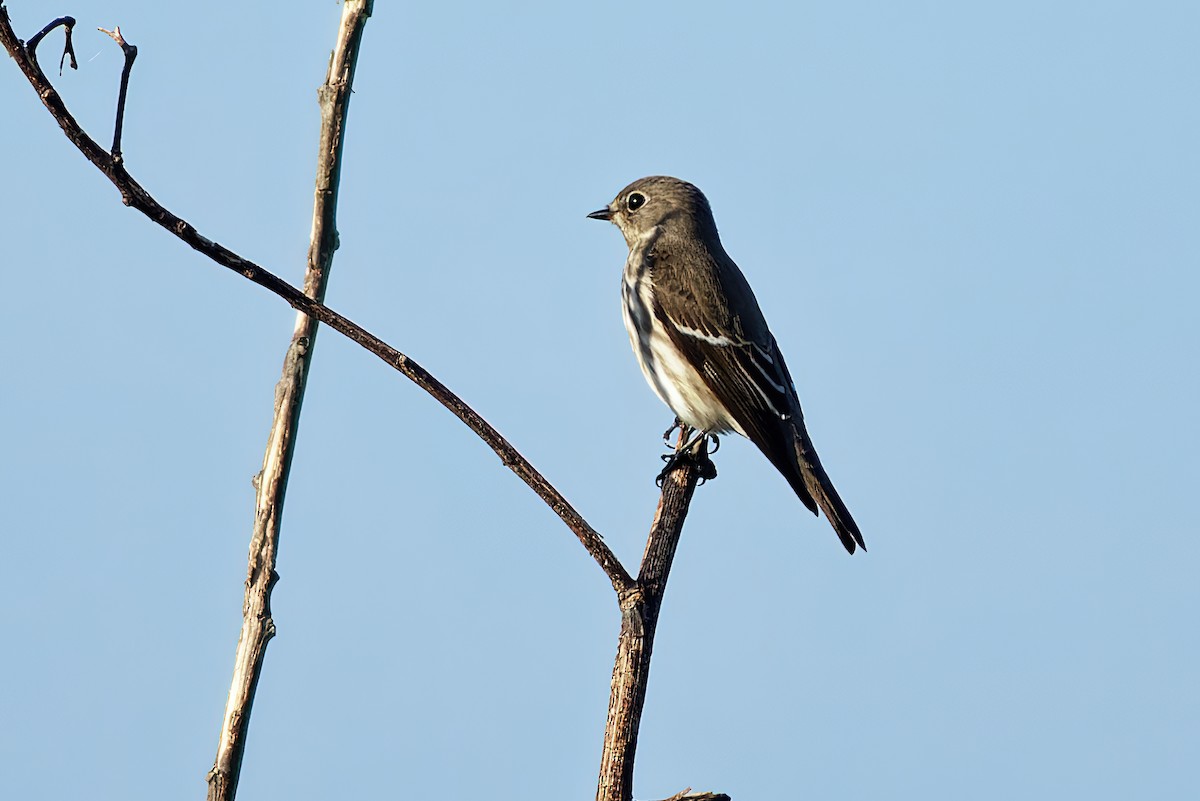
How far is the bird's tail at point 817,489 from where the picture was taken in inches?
254

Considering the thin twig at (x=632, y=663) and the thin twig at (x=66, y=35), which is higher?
the thin twig at (x=66, y=35)

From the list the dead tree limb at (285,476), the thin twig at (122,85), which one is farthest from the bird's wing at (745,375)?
the thin twig at (122,85)

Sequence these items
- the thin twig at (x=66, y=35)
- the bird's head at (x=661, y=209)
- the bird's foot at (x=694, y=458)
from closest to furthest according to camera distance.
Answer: the thin twig at (x=66, y=35), the bird's foot at (x=694, y=458), the bird's head at (x=661, y=209)

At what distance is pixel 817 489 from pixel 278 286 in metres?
4.00

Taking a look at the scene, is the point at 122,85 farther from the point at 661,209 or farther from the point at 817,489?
the point at 661,209

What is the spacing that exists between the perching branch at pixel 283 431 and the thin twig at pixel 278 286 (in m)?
1.00

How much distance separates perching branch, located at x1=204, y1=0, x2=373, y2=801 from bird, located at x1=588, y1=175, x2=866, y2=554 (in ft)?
9.16

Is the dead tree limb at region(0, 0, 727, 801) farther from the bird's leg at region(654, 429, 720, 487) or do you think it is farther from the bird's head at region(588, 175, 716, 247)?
the bird's head at region(588, 175, 716, 247)

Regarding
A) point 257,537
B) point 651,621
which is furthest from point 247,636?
point 651,621

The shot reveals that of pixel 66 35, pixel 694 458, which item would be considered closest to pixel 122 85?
pixel 66 35

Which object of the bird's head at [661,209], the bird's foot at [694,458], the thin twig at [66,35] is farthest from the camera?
the bird's head at [661,209]

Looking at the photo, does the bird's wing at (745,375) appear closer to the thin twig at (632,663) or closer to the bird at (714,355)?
the bird at (714,355)

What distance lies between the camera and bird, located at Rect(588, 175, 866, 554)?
690 centimetres

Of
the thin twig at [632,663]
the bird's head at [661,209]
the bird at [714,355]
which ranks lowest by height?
the thin twig at [632,663]
